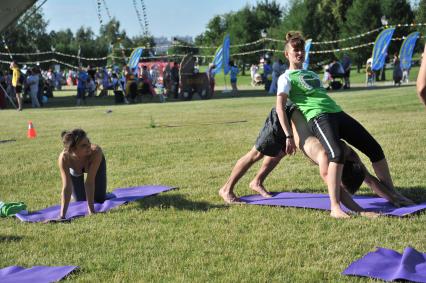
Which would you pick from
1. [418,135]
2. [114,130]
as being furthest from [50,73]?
[418,135]

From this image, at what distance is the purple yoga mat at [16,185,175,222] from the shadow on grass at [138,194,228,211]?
0.59ft

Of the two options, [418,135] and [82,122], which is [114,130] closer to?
[82,122]

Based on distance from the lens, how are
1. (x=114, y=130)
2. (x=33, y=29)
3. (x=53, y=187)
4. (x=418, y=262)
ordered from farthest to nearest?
1. (x=33, y=29)
2. (x=114, y=130)
3. (x=53, y=187)
4. (x=418, y=262)

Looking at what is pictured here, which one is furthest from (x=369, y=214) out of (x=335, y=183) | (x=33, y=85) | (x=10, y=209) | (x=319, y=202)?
(x=33, y=85)

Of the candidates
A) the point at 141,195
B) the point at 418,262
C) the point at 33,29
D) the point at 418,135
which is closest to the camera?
the point at 418,262

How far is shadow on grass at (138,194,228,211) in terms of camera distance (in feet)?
19.5

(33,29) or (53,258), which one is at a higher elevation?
(33,29)

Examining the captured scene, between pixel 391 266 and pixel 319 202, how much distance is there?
1933mm

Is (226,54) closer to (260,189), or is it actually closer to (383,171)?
(260,189)

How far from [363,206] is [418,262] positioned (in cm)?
178

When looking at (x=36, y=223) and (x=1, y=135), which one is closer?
(x=36, y=223)

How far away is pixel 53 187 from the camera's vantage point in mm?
7656

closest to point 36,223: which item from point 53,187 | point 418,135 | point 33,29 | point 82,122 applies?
point 53,187

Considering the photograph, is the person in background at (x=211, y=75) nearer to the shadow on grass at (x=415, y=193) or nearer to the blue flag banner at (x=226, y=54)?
the blue flag banner at (x=226, y=54)
